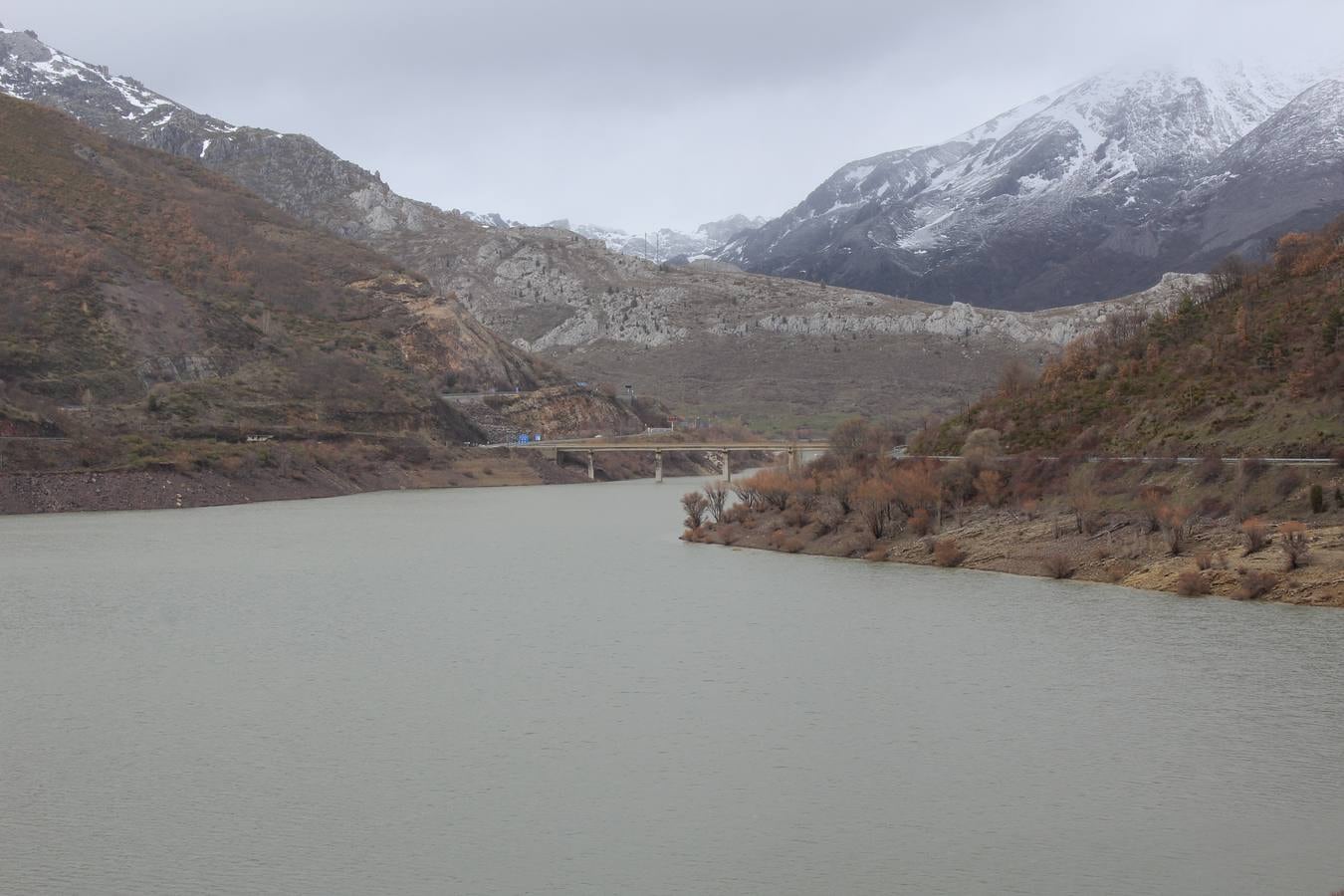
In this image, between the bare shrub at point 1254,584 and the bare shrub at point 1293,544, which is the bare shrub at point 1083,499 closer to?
the bare shrub at point 1293,544

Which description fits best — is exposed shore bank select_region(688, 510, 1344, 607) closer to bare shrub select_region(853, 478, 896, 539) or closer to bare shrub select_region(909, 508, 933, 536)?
bare shrub select_region(909, 508, 933, 536)

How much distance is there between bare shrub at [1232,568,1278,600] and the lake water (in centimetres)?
68

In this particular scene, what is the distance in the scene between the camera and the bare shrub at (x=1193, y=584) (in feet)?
109

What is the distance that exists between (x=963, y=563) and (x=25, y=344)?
67779 mm

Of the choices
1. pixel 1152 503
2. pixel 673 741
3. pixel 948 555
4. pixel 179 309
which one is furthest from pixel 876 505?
pixel 179 309

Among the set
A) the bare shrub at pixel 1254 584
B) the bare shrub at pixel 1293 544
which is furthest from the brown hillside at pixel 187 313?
the bare shrub at pixel 1293 544

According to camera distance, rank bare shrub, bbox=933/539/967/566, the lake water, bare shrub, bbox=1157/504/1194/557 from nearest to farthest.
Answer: the lake water
bare shrub, bbox=1157/504/1194/557
bare shrub, bbox=933/539/967/566

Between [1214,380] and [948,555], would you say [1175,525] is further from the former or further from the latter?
[1214,380]

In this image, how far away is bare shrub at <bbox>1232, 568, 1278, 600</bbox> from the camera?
31578mm

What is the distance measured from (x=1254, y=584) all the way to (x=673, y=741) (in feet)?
57.8

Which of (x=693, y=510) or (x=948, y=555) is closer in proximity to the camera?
(x=948, y=555)

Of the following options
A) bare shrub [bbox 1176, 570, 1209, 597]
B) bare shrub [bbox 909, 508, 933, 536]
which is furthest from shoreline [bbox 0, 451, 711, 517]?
bare shrub [bbox 1176, 570, 1209, 597]

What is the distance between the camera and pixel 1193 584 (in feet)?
109

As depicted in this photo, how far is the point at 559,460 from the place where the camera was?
11269 centimetres
